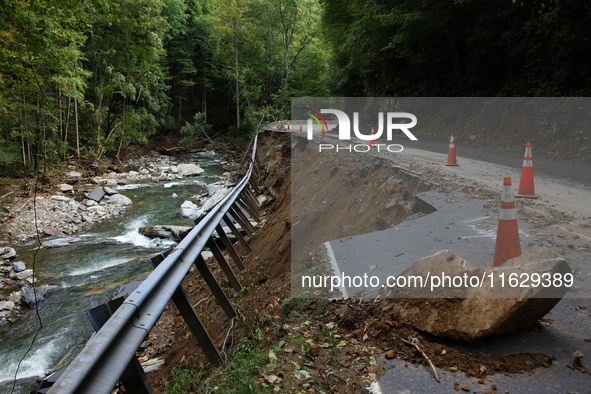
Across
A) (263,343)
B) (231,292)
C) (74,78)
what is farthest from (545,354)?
(74,78)

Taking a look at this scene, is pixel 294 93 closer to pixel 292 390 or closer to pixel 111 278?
pixel 111 278

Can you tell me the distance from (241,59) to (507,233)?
3540cm

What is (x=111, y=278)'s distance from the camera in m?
8.80

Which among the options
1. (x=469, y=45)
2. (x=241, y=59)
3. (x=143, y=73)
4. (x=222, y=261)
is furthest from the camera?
(x=241, y=59)

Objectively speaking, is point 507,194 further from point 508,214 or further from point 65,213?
point 65,213

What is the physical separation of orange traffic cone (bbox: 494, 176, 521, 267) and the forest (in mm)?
5939

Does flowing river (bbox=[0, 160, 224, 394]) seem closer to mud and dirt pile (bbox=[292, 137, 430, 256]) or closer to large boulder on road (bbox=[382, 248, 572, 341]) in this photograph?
mud and dirt pile (bbox=[292, 137, 430, 256])

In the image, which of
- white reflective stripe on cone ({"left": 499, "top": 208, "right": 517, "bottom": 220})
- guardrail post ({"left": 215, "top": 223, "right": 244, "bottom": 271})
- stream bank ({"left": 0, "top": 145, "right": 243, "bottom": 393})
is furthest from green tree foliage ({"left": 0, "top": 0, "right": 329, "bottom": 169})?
white reflective stripe on cone ({"left": 499, "top": 208, "right": 517, "bottom": 220})

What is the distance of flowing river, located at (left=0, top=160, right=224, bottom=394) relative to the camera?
5946 mm

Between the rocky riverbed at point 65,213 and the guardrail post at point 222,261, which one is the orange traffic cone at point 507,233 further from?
the rocky riverbed at point 65,213

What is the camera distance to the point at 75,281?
8.79 meters

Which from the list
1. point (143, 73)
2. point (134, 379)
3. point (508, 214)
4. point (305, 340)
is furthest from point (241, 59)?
point (134, 379)

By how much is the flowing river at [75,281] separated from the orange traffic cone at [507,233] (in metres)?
6.51

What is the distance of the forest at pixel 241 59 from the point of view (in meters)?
10.7
